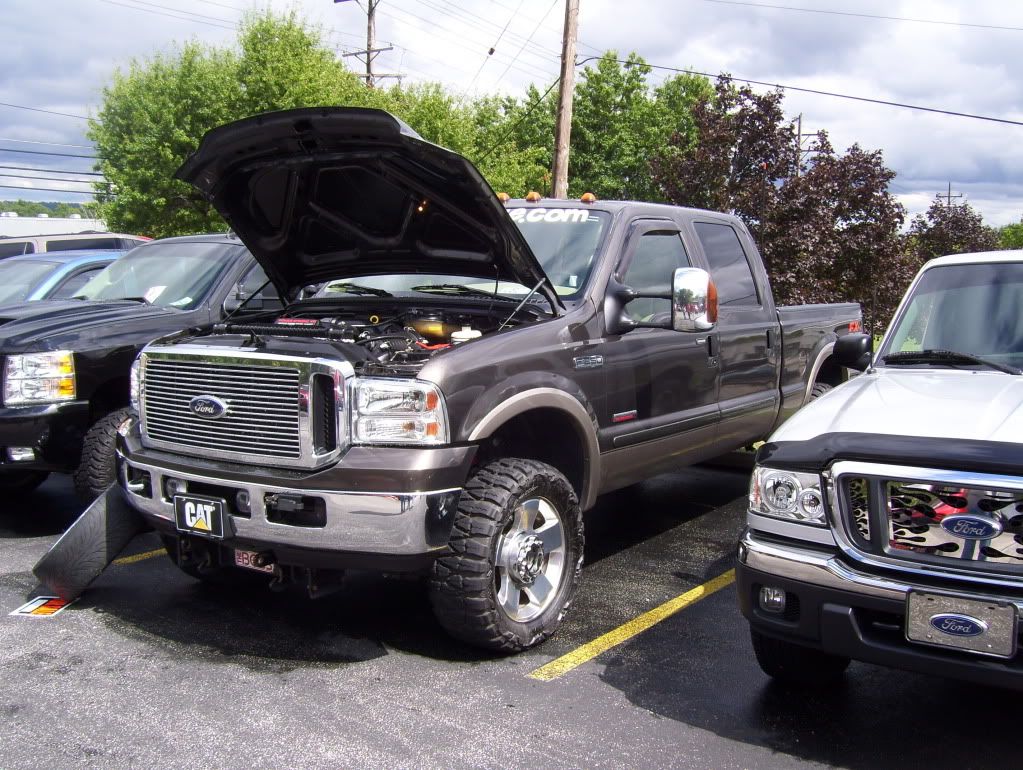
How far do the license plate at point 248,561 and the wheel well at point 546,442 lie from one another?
3.77 ft

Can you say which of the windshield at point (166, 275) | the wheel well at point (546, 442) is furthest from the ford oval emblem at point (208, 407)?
the windshield at point (166, 275)

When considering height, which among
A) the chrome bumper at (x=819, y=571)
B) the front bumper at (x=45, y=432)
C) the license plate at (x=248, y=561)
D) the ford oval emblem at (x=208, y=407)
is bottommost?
the license plate at (x=248, y=561)

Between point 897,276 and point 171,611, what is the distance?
1352 centimetres

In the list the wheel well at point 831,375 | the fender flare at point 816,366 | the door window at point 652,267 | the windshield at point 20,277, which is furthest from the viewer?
the windshield at point 20,277

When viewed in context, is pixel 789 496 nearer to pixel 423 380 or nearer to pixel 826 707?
pixel 826 707

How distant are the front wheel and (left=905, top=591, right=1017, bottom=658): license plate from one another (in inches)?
66.6

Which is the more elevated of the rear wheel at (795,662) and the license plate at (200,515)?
the license plate at (200,515)

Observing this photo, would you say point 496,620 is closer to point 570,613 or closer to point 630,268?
point 570,613

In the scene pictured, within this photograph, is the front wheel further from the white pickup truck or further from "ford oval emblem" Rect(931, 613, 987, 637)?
"ford oval emblem" Rect(931, 613, 987, 637)

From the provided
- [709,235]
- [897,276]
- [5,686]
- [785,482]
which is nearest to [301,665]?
[5,686]

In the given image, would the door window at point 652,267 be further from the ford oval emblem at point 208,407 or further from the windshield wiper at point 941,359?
the ford oval emblem at point 208,407

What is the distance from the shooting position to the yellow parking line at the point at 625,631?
165 inches

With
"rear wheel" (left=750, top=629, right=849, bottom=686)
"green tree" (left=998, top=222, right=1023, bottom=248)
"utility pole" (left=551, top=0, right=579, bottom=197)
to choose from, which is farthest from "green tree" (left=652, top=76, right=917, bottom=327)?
"green tree" (left=998, top=222, right=1023, bottom=248)

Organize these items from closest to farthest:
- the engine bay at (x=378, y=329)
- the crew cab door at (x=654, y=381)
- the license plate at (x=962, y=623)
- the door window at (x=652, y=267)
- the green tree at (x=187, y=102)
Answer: the license plate at (x=962, y=623) → the engine bay at (x=378, y=329) → the crew cab door at (x=654, y=381) → the door window at (x=652, y=267) → the green tree at (x=187, y=102)
